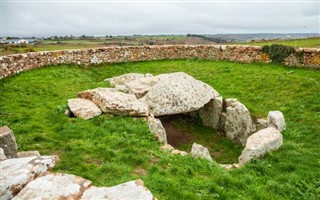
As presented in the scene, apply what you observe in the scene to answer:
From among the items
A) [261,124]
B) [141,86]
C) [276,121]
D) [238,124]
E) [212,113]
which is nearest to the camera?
[276,121]

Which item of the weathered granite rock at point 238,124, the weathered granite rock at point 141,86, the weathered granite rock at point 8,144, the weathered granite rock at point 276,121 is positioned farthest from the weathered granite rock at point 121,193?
the weathered granite rock at point 141,86

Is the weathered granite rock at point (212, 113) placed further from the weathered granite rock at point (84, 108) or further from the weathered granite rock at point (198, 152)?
the weathered granite rock at point (84, 108)

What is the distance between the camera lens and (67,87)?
18.8m

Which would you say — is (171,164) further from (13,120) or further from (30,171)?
Result: (13,120)

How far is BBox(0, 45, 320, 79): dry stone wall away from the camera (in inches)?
842

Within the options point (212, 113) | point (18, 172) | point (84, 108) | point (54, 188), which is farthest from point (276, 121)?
point (18, 172)

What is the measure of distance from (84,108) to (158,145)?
3967 mm

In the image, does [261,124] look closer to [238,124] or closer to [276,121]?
[238,124]

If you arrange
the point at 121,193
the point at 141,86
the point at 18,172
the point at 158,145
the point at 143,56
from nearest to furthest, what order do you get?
1. the point at 121,193
2. the point at 18,172
3. the point at 158,145
4. the point at 141,86
5. the point at 143,56

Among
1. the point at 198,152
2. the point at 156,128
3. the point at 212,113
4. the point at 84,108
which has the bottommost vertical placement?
the point at 198,152

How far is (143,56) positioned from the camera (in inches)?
1131

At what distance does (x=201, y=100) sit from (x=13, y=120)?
8330 millimetres

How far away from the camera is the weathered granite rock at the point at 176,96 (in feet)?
50.4

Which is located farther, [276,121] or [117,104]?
[276,121]
